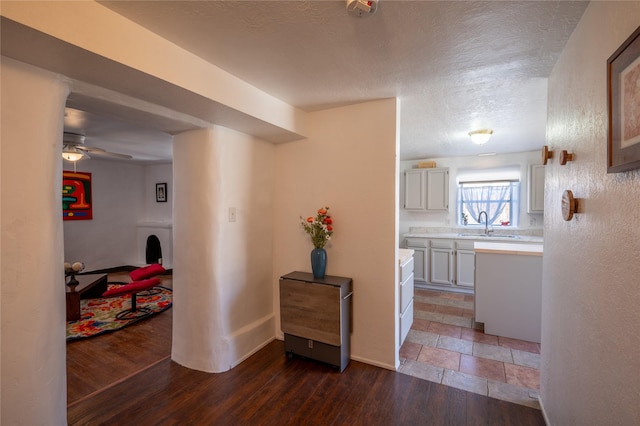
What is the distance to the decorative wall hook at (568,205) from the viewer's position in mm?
1317

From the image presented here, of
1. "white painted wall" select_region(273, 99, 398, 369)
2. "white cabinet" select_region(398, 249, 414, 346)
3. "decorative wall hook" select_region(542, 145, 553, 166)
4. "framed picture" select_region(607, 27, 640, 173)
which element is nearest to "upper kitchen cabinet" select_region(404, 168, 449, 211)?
"white cabinet" select_region(398, 249, 414, 346)

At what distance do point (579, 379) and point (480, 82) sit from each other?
185 centimetres

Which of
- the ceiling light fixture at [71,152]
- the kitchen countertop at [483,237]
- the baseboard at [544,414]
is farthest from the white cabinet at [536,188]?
the ceiling light fixture at [71,152]

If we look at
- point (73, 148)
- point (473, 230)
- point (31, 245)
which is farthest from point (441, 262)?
point (73, 148)

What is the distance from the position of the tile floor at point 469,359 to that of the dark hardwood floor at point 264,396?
0.13 m

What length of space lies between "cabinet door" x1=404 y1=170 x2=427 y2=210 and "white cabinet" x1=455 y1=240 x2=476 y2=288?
0.93 m

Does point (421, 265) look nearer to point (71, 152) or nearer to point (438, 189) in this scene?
point (438, 189)

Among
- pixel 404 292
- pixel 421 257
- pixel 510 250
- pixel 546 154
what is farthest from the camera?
pixel 421 257

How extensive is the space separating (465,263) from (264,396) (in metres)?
3.54

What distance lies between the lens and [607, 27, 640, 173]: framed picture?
0.82 metres

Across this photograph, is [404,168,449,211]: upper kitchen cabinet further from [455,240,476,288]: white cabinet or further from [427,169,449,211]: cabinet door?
[455,240,476,288]: white cabinet

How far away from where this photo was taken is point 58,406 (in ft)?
4.97

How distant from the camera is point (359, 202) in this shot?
251cm

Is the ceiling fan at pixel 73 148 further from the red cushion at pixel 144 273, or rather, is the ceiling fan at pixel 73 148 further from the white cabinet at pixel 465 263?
the white cabinet at pixel 465 263
